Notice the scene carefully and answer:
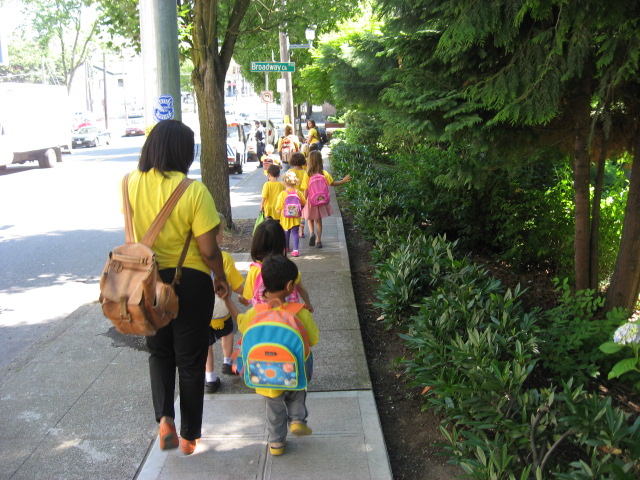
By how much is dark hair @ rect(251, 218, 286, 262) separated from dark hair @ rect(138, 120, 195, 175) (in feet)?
2.65

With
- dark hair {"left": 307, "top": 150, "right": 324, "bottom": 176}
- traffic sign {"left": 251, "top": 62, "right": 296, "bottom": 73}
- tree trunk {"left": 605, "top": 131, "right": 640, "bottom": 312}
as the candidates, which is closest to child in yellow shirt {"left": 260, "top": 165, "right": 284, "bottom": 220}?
dark hair {"left": 307, "top": 150, "right": 324, "bottom": 176}

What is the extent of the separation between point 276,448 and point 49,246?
835 centimetres

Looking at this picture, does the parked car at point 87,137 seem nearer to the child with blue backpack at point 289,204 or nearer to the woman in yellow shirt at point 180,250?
the child with blue backpack at point 289,204

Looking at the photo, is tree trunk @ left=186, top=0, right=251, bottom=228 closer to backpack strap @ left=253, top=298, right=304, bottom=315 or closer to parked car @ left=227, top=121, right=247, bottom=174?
backpack strap @ left=253, top=298, right=304, bottom=315

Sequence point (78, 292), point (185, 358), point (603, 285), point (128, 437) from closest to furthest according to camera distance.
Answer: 1. point (185, 358)
2. point (128, 437)
3. point (603, 285)
4. point (78, 292)

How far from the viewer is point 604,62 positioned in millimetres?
4219

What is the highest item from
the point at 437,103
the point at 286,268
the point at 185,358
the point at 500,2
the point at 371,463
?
the point at 500,2

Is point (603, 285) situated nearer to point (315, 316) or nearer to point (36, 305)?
point (315, 316)

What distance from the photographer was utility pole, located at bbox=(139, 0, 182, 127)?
5816 mm

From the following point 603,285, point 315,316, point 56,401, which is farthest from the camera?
Answer: point 603,285

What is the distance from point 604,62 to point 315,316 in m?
3.40

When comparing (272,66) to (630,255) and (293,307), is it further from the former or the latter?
(293,307)

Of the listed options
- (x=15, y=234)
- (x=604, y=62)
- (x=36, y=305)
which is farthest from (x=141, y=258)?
(x=15, y=234)

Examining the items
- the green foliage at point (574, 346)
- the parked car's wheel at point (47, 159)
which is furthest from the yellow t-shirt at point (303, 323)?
the parked car's wheel at point (47, 159)
